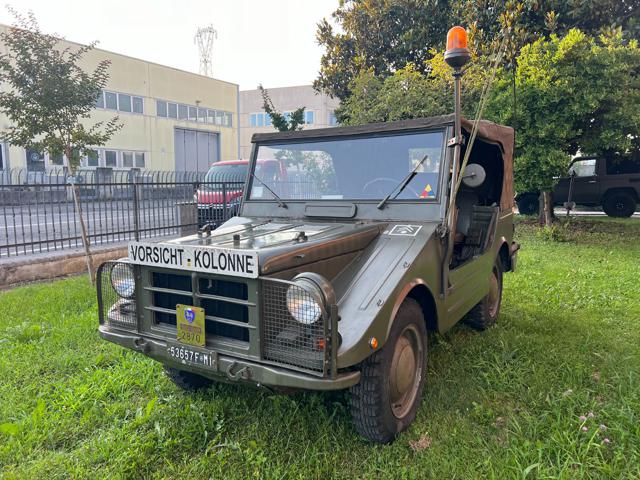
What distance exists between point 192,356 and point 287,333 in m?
0.62

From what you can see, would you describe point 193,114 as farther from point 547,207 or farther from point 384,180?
point 384,180

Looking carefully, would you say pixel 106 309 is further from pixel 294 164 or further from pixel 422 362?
pixel 422 362

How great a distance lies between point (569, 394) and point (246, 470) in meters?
2.30

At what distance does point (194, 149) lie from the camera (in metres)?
30.2

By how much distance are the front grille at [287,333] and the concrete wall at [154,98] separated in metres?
22.9

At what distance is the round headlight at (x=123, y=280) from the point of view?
3.16 metres

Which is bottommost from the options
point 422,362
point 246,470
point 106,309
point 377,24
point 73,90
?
point 246,470

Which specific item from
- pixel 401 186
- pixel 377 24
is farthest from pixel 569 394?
pixel 377 24

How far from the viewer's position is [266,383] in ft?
8.47

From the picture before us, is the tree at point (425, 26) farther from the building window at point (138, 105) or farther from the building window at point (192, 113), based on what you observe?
the building window at point (192, 113)

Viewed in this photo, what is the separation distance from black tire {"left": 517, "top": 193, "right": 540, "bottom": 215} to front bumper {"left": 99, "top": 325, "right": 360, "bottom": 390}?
14503 millimetres

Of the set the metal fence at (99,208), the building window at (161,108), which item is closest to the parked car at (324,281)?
the metal fence at (99,208)

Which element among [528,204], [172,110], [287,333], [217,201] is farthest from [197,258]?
[172,110]

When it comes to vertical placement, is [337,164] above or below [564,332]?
above
